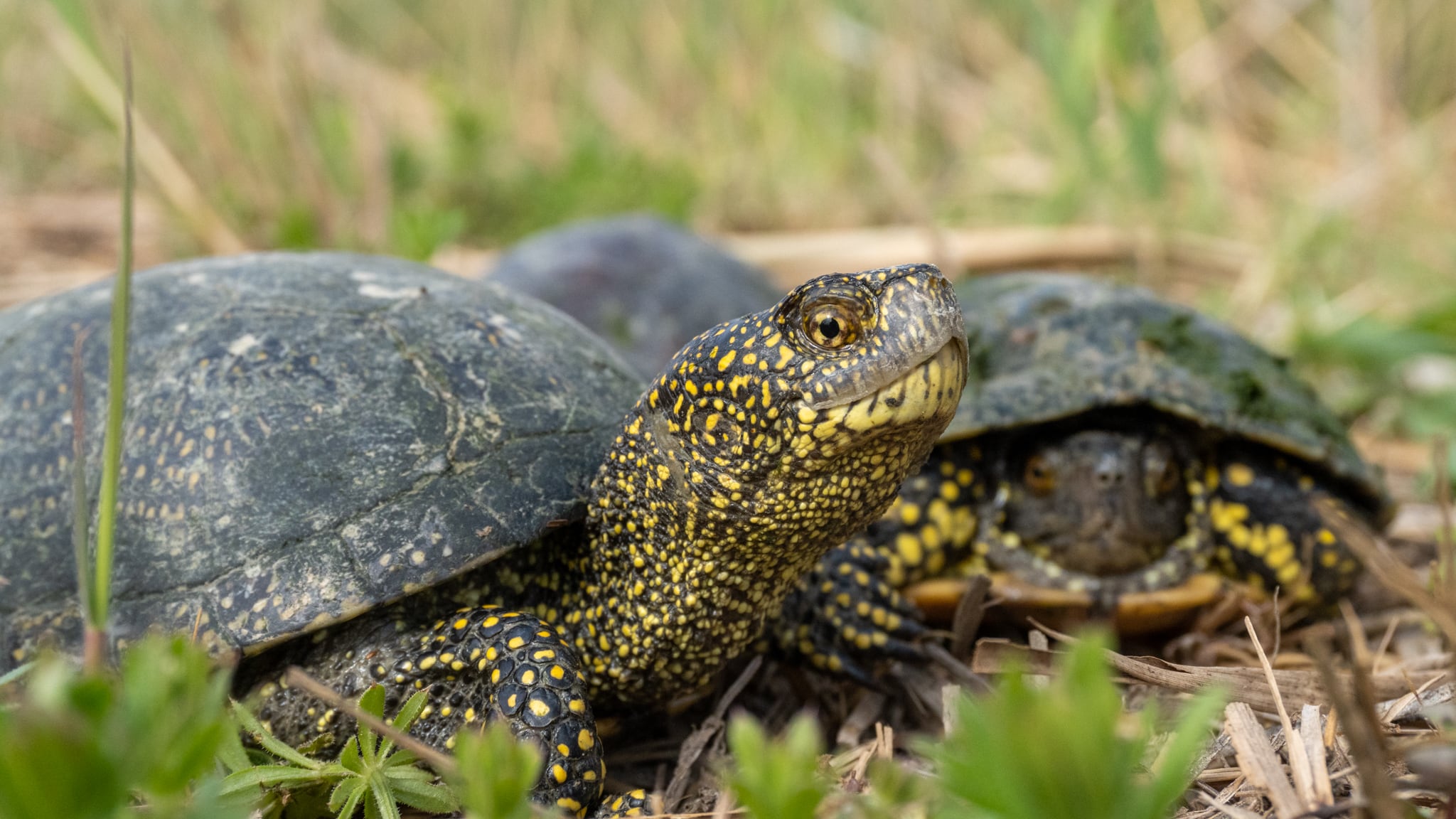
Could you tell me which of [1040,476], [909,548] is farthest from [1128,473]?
[909,548]

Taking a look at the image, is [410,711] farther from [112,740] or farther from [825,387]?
[825,387]

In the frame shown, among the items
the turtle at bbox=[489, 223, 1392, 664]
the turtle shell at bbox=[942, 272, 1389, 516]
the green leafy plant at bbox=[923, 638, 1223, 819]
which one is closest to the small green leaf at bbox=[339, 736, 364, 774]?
the green leafy plant at bbox=[923, 638, 1223, 819]

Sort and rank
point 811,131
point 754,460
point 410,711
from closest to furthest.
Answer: point 410,711
point 754,460
point 811,131

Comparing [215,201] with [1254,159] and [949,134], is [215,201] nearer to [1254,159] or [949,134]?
[949,134]

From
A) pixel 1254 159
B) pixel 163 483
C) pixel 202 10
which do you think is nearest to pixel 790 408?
pixel 163 483

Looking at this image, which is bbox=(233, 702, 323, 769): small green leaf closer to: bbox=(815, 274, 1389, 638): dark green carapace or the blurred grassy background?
bbox=(815, 274, 1389, 638): dark green carapace

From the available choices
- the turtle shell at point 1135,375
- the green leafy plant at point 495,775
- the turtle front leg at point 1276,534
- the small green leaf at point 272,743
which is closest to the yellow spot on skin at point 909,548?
the turtle shell at point 1135,375
